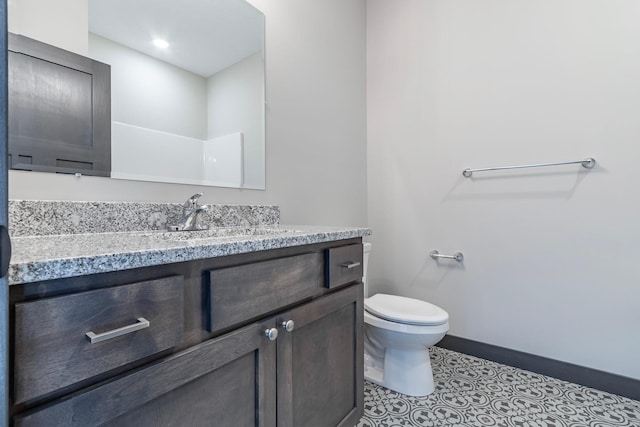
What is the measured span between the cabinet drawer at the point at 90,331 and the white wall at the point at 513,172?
1778 millimetres

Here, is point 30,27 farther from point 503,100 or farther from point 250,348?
point 503,100

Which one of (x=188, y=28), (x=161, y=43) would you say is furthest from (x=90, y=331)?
(x=188, y=28)

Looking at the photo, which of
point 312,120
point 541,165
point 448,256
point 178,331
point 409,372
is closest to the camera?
point 178,331

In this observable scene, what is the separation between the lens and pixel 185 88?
1240 mm

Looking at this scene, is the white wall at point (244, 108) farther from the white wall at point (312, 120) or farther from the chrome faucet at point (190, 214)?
the chrome faucet at point (190, 214)

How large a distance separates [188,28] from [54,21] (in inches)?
18.3

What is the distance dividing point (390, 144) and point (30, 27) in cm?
188

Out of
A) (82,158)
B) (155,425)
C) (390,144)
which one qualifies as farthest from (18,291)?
(390,144)

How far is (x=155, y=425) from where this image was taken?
58cm

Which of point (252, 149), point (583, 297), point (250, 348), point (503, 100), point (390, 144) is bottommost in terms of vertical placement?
point (583, 297)

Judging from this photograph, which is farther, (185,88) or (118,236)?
(185,88)

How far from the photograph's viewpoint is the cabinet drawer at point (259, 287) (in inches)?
26.5

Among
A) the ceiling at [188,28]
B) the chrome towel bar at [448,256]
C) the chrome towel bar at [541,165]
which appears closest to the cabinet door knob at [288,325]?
the ceiling at [188,28]

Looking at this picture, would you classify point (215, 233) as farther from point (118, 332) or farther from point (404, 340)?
point (404, 340)
